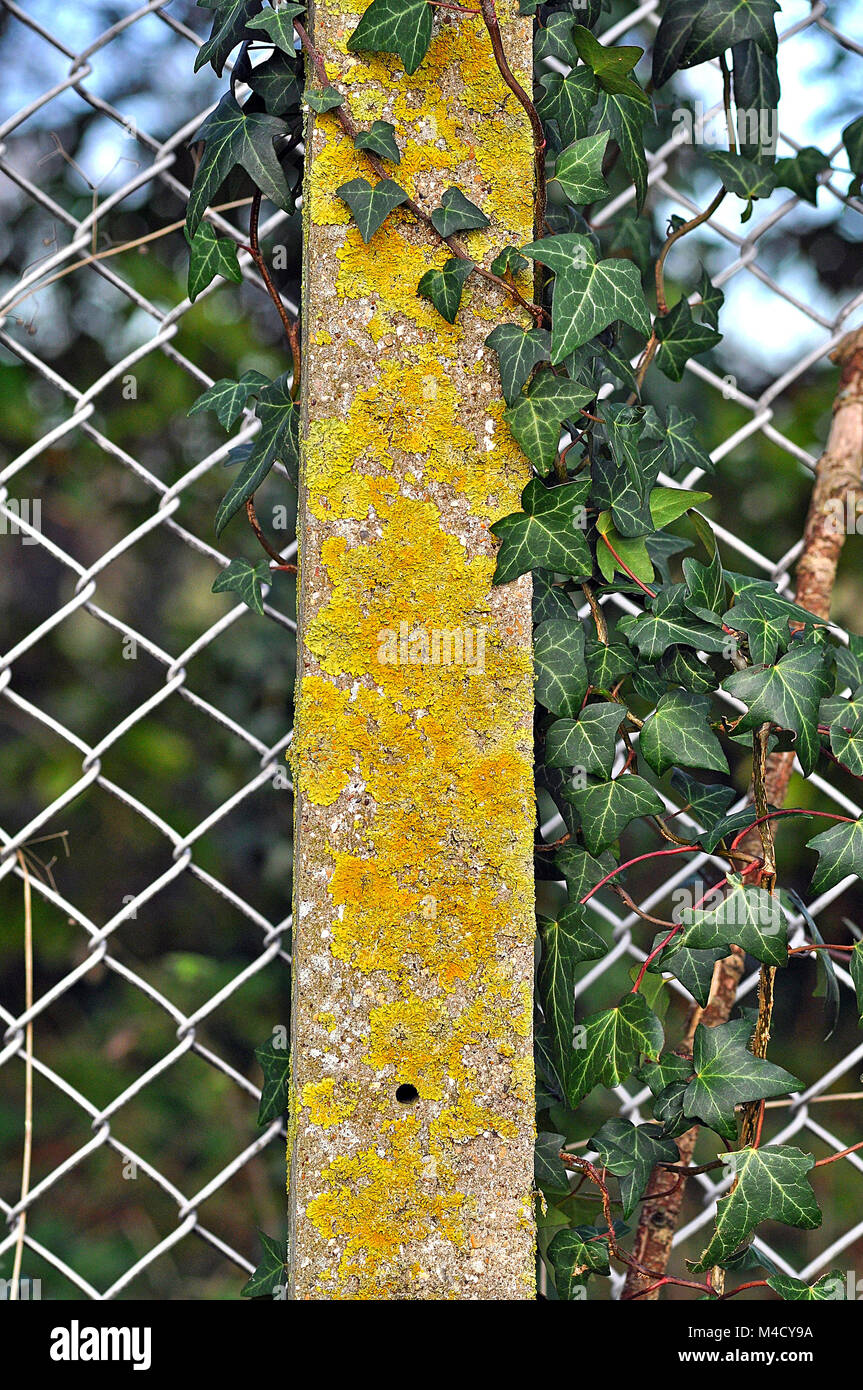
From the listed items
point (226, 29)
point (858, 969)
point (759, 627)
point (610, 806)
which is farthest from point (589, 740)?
point (226, 29)

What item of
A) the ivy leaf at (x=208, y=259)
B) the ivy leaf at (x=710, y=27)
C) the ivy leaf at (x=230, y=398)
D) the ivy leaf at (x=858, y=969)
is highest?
the ivy leaf at (x=710, y=27)

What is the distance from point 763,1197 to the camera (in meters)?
0.74

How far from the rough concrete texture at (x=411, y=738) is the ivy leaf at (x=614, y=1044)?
4.0 inches

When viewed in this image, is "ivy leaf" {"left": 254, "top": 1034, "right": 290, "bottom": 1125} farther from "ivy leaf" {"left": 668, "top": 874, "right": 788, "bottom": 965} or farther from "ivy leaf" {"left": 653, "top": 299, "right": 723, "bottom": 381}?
"ivy leaf" {"left": 653, "top": 299, "right": 723, "bottom": 381}

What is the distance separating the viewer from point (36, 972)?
5.22 ft

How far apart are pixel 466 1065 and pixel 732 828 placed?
278 millimetres

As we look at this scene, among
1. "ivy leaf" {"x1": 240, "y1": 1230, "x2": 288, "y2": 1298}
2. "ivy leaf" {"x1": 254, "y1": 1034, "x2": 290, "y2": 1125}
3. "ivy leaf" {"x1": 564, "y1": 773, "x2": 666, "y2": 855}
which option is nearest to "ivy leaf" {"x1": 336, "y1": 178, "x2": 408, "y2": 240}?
"ivy leaf" {"x1": 564, "y1": 773, "x2": 666, "y2": 855}

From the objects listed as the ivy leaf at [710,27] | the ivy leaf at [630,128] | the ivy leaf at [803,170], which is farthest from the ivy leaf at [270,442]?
the ivy leaf at [803,170]

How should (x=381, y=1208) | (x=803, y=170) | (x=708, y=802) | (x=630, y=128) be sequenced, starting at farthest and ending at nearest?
→ (x=803, y=170)
(x=708, y=802)
(x=630, y=128)
(x=381, y=1208)

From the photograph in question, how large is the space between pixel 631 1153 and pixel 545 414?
1.94 feet

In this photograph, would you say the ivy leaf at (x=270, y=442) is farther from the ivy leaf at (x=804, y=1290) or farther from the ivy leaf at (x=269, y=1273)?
the ivy leaf at (x=804, y=1290)

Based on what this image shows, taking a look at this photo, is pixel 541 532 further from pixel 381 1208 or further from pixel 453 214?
pixel 381 1208

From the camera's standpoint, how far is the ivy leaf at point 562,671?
29.9 inches

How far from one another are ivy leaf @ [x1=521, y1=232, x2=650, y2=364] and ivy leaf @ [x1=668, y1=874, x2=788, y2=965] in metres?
0.42
